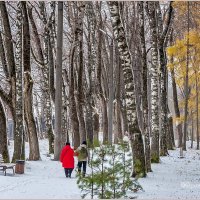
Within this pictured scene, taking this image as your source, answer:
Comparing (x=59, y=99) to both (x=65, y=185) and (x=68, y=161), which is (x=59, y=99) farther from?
(x=65, y=185)

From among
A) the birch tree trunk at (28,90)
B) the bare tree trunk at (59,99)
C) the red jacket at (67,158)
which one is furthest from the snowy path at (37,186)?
the birch tree trunk at (28,90)

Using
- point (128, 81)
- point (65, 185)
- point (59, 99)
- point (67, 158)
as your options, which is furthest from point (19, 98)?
point (65, 185)

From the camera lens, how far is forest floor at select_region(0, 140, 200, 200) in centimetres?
1243

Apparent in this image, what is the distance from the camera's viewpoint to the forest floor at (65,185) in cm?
1243

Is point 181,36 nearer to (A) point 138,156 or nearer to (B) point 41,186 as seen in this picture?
(A) point 138,156

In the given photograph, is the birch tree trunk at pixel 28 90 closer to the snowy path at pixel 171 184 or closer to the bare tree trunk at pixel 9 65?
the bare tree trunk at pixel 9 65

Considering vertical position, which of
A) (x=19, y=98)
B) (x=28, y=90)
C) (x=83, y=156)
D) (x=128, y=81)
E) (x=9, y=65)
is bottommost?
(x=83, y=156)

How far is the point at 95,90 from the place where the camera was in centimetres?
4184

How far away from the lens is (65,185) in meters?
14.6

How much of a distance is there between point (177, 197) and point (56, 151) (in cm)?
1106

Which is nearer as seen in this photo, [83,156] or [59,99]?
[83,156]

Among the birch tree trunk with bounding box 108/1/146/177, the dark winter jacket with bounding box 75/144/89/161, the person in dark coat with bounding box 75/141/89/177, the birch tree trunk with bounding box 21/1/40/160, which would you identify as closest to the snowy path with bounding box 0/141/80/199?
the person in dark coat with bounding box 75/141/89/177

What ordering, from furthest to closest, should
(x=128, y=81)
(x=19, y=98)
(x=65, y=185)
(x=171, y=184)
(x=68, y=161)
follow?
1. (x=19, y=98)
2. (x=68, y=161)
3. (x=128, y=81)
4. (x=171, y=184)
5. (x=65, y=185)

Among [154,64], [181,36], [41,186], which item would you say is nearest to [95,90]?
[181,36]
